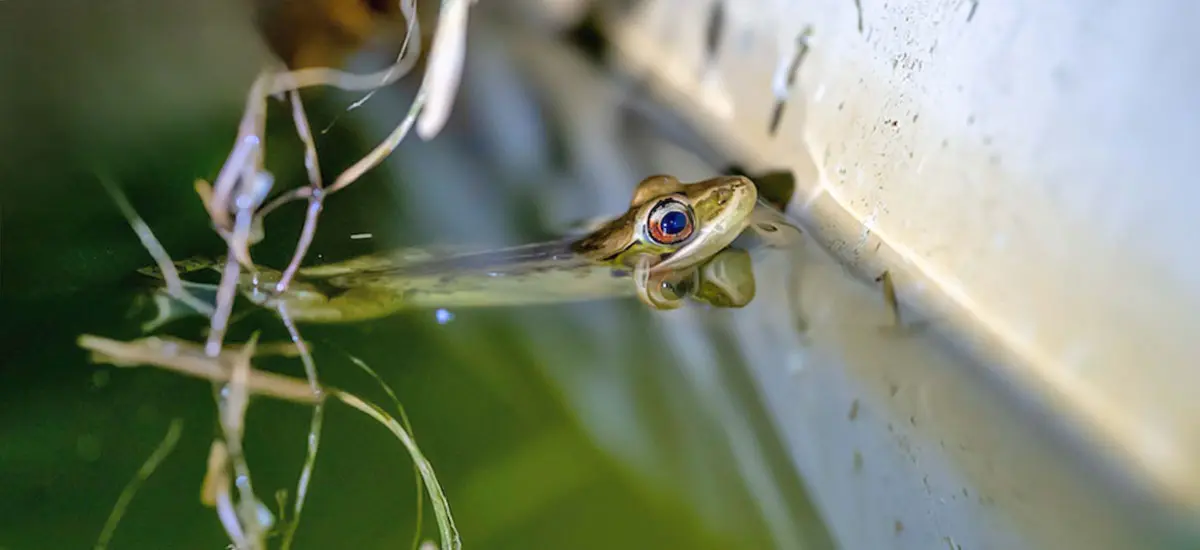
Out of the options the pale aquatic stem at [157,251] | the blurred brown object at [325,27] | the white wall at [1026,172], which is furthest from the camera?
the blurred brown object at [325,27]

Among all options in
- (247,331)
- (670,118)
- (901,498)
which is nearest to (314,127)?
(247,331)

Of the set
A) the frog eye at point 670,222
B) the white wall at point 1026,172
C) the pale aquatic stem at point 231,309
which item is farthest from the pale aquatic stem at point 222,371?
the white wall at point 1026,172

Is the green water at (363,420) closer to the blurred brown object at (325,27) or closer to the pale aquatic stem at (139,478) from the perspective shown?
the pale aquatic stem at (139,478)

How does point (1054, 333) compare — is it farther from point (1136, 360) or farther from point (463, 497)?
point (463, 497)

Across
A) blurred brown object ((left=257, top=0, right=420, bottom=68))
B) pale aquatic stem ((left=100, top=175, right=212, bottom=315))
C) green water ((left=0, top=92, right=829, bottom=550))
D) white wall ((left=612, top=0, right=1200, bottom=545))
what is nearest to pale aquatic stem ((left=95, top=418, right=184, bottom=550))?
green water ((left=0, top=92, right=829, bottom=550))

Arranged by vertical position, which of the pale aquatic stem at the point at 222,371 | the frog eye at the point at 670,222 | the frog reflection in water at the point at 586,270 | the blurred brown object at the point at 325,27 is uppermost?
the blurred brown object at the point at 325,27

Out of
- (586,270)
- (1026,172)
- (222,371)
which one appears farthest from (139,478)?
(1026,172)

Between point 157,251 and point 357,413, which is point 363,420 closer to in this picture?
point 357,413
